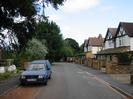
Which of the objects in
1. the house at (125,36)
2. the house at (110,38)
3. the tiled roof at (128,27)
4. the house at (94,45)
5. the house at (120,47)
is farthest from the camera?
the house at (94,45)

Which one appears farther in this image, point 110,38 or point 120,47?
point 110,38

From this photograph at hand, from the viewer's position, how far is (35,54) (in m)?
60.8

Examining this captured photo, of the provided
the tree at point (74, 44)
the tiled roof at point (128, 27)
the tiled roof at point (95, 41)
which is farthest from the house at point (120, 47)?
the tree at point (74, 44)

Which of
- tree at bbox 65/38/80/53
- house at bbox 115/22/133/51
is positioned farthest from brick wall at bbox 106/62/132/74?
tree at bbox 65/38/80/53

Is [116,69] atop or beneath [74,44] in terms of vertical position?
beneath

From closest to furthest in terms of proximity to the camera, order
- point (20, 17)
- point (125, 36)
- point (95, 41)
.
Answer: point (20, 17) < point (125, 36) < point (95, 41)

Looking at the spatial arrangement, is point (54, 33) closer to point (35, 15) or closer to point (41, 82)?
point (41, 82)

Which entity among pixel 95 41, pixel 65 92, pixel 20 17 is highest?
pixel 95 41

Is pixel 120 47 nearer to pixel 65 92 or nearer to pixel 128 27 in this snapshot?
pixel 128 27

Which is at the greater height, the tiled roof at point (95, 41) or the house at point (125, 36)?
the tiled roof at point (95, 41)

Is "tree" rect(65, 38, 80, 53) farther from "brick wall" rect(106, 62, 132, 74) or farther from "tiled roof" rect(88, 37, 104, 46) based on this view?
"brick wall" rect(106, 62, 132, 74)

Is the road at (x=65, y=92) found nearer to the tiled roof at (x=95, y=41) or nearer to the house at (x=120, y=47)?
the house at (x=120, y=47)

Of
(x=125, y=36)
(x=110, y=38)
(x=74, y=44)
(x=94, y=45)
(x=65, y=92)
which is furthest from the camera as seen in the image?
(x=74, y=44)

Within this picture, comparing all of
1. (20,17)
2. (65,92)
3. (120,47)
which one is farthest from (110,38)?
(20,17)
